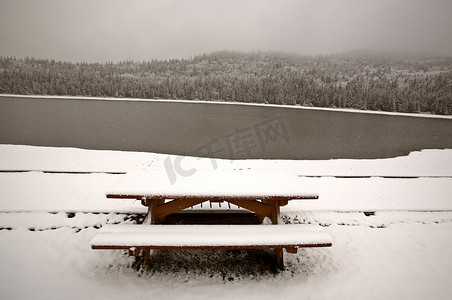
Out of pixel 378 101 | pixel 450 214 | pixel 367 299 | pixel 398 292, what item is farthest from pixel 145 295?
pixel 378 101

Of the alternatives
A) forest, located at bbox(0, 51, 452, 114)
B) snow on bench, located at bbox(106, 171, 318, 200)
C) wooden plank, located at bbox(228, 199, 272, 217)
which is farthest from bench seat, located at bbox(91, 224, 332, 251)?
forest, located at bbox(0, 51, 452, 114)

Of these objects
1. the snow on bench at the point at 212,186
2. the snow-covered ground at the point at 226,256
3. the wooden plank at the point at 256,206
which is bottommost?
the snow-covered ground at the point at 226,256

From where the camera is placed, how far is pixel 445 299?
10.3ft

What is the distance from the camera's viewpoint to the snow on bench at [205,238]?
2.87 m

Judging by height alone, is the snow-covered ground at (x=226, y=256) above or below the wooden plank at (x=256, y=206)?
below

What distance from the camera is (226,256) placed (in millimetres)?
3750

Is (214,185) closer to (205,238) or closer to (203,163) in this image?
(205,238)

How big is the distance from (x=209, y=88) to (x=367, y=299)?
9709 centimetres

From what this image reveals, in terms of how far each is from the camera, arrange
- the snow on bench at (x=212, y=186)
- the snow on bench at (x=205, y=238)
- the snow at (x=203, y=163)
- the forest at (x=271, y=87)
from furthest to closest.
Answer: the forest at (x=271, y=87) < the snow at (x=203, y=163) < the snow on bench at (x=212, y=186) < the snow on bench at (x=205, y=238)

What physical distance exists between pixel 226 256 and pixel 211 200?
93 cm

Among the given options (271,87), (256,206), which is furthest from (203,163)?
(271,87)

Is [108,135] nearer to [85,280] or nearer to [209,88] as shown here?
[85,280]

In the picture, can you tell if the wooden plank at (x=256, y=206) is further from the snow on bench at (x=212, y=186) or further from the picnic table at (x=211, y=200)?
the snow on bench at (x=212, y=186)

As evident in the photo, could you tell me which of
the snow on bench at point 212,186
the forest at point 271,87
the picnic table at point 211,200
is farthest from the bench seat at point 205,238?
the forest at point 271,87
